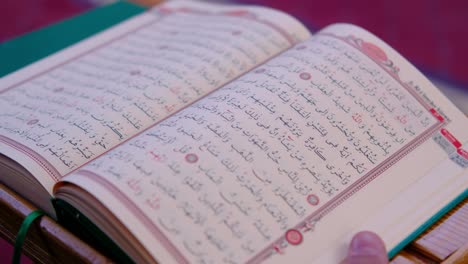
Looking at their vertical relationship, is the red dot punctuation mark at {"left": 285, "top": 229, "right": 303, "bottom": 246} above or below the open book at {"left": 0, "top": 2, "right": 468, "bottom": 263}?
below

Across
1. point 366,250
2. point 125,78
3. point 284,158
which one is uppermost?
point 125,78

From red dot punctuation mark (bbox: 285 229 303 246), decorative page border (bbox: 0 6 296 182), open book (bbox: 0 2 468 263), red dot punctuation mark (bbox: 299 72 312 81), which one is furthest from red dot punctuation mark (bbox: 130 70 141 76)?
red dot punctuation mark (bbox: 285 229 303 246)

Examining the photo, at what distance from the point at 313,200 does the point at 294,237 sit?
5cm

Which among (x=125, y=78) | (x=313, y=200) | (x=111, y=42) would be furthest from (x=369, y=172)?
(x=111, y=42)

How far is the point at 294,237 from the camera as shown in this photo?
0.61 meters

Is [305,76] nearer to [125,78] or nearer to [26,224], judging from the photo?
[125,78]

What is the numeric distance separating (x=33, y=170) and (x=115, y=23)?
463 millimetres

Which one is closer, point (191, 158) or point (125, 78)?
point (191, 158)

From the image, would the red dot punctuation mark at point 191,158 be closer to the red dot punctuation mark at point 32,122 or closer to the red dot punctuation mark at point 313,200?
the red dot punctuation mark at point 313,200

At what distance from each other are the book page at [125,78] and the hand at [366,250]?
11.3 inches

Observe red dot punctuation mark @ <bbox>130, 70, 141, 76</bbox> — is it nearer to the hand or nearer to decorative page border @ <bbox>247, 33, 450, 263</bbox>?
decorative page border @ <bbox>247, 33, 450, 263</bbox>

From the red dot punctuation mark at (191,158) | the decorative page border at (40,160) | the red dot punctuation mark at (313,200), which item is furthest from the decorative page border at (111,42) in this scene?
the red dot punctuation mark at (313,200)

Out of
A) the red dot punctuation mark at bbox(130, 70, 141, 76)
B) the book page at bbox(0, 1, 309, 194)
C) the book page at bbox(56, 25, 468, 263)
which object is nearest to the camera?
the book page at bbox(56, 25, 468, 263)

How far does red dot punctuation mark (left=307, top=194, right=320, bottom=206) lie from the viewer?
63 centimetres
